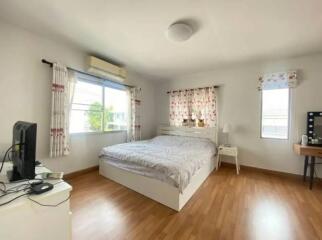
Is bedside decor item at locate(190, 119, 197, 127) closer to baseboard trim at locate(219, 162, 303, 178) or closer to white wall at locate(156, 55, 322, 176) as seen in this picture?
white wall at locate(156, 55, 322, 176)

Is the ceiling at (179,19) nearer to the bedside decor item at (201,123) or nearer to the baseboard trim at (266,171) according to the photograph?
the bedside decor item at (201,123)

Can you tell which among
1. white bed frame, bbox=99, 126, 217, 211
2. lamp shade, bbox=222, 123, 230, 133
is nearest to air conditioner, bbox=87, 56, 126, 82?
white bed frame, bbox=99, 126, 217, 211

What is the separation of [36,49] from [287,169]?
524 centimetres

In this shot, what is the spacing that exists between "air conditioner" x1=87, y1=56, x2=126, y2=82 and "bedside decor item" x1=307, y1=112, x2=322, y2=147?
158 inches

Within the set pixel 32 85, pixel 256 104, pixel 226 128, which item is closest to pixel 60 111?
pixel 32 85

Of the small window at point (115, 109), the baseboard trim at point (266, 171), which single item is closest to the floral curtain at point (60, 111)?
the small window at point (115, 109)

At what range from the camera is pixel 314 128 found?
298 centimetres

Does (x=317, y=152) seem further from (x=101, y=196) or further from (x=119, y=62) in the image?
(x=119, y=62)

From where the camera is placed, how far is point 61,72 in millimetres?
2766

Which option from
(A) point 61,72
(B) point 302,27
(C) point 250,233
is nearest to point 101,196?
(C) point 250,233

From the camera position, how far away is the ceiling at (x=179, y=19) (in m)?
1.83

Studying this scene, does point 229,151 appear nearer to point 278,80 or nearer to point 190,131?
point 190,131

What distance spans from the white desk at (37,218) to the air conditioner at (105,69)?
255 centimetres

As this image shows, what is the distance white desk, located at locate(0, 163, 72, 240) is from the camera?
929mm
